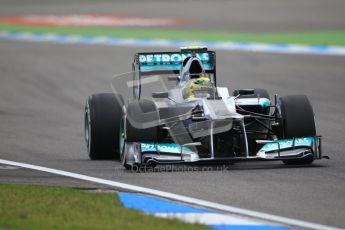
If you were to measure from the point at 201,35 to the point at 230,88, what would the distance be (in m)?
13.0

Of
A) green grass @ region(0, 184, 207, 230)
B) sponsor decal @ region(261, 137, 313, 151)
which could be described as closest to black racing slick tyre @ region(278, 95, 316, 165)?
sponsor decal @ region(261, 137, 313, 151)

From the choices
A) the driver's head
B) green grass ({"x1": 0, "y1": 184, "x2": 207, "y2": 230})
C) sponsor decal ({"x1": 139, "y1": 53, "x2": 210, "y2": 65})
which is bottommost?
→ green grass ({"x1": 0, "y1": 184, "x2": 207, "y2": 230})

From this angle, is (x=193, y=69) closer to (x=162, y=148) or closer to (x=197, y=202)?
(x=162, y=148)

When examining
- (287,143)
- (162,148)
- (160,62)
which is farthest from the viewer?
(160,62)

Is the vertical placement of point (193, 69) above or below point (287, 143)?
above

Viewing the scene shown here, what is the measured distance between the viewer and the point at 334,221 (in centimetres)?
927

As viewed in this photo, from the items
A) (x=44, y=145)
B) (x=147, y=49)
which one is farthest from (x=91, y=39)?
(x=44, y=145)

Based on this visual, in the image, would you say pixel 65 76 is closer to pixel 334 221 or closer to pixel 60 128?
pixel 60 128

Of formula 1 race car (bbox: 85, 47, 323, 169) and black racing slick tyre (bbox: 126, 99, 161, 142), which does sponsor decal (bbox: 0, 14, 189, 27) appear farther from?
black racing slick tyre (bbox: 126, 99, 161, 142)

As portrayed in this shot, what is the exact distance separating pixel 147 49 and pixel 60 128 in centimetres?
1441

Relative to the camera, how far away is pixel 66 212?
386 inches

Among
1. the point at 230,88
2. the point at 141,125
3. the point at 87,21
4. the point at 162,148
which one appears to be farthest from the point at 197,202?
the point at 87,21

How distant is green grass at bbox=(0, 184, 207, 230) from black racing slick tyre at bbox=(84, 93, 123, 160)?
3.01 meters

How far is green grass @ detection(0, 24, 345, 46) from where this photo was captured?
3372 cm
